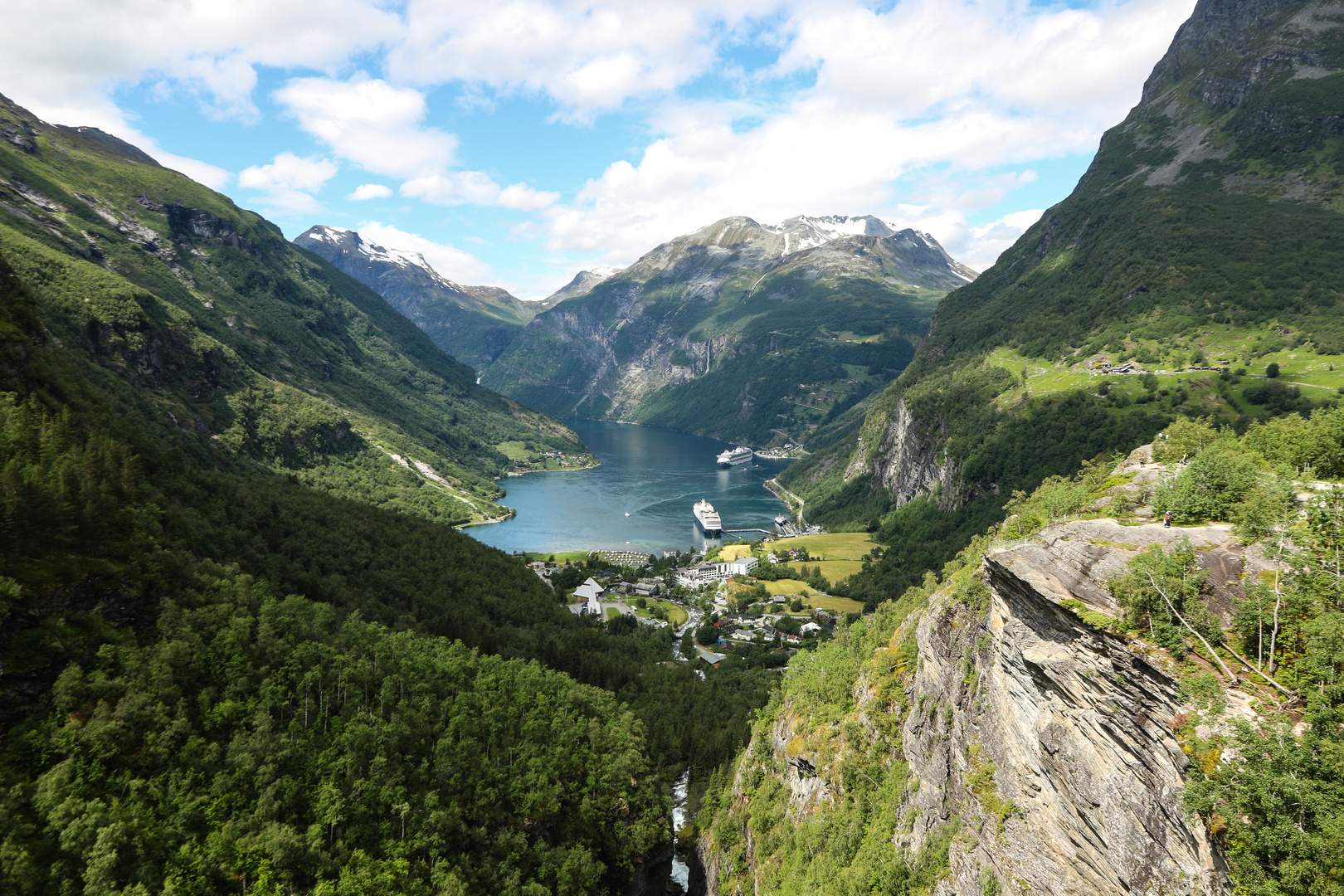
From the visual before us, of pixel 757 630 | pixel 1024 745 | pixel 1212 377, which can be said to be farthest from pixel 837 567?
pixel 1024 745

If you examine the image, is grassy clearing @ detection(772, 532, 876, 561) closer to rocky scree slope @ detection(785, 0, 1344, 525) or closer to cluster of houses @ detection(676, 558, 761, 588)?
rocky scree slope @ detection(785, 0, 1344, 525)

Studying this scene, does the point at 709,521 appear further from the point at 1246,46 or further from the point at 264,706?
the point at 1246,46

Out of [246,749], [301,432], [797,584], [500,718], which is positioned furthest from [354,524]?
[301,432]

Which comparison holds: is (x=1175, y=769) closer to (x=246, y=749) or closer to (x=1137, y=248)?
(x=246, y=749)

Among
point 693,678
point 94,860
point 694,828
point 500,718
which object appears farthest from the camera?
point 693,678

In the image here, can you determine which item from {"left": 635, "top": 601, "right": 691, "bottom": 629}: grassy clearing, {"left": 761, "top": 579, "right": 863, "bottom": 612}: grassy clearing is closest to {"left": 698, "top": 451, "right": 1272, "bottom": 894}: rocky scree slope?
{"left": 635, "top": 601, "right": 691, "bottom": 629}: grassy clearing
